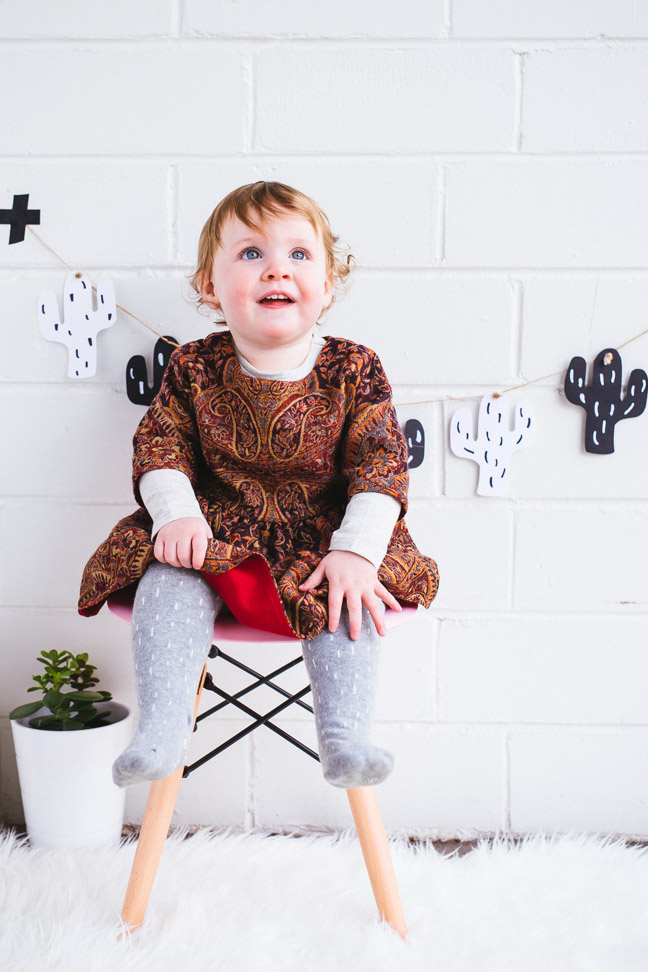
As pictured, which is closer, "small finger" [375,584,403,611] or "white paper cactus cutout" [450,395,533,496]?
"small finger" [375,584,403,611]

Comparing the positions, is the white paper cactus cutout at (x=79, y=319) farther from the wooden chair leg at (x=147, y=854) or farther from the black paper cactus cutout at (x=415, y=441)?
the wooden chair leg at (x=147, y=854)

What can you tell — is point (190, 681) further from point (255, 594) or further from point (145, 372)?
point (145, 372)

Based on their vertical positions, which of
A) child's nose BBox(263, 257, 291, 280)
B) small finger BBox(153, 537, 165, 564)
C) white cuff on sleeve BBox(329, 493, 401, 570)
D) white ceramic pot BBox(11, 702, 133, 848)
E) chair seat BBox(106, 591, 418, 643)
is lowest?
white ceramic pot BBox(11, 702, 133, 848)

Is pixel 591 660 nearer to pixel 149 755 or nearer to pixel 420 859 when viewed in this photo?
pixel 420 859

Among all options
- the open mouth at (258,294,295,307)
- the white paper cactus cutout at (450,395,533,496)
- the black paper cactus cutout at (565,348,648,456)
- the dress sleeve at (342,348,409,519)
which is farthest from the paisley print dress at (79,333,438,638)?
the black paper cactus cutout at (565,348,648,456)

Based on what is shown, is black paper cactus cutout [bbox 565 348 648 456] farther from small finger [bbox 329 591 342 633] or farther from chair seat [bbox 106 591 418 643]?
small finger [bbox 329 591 342 633]

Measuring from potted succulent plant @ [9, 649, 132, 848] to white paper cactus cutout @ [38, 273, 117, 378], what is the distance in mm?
490

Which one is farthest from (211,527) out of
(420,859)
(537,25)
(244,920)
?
(537,25)

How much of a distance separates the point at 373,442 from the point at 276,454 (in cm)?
14

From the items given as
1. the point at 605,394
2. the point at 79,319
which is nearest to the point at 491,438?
the point at 605,394

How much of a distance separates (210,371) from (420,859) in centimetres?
85

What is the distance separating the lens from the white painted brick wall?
1300mm

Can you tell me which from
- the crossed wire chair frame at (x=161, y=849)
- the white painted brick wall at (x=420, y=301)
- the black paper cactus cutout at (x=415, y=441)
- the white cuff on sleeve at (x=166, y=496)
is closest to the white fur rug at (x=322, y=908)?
the crossed wire chair frame at (x=161, y=849)

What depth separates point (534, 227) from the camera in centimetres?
132
